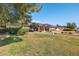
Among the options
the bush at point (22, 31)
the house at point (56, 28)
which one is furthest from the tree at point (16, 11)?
the house at point (56, 28)

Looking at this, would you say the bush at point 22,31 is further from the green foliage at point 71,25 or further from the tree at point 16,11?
the green foliage at point 71,25

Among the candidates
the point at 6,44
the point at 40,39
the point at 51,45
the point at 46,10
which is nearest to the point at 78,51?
the point at 51,45

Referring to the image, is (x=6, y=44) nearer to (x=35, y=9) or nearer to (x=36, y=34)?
(x=36, y=34)

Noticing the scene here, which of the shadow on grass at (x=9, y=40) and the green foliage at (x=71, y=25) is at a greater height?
the green foliage at (x=71, y=25)

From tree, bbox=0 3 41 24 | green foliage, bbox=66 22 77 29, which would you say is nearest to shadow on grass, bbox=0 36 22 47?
tree, bbox=0 3 41 24

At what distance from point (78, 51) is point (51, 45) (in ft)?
0.82

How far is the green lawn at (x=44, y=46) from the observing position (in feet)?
5.87

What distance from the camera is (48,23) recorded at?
181 centimetres

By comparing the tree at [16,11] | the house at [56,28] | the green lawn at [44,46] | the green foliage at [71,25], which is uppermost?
the tree at [16,11]

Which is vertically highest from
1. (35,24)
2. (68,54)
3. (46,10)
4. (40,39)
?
(46,10)

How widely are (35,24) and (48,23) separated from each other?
12 cm

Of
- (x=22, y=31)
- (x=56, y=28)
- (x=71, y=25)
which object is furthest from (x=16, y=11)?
(x=71, y=25)

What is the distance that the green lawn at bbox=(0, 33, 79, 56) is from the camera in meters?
1.79

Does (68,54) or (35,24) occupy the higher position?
(35,24)
